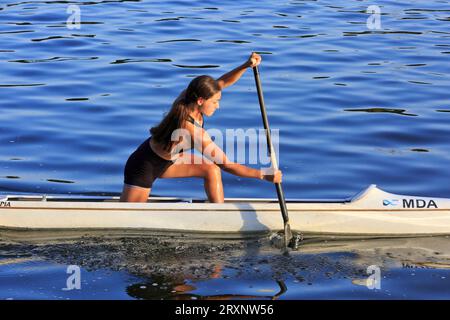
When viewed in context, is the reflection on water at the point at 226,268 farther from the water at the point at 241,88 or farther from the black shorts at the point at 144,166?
the black shorts at the point at 144,166

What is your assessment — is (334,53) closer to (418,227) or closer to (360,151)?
(360,151)

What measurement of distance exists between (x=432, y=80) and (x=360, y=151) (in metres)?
4.32

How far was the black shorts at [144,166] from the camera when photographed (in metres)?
10.3

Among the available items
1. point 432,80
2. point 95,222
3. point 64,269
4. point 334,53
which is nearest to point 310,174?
point 95,222

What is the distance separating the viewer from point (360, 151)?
13555mm

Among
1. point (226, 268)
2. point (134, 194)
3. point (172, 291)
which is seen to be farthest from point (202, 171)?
point (172, 291)

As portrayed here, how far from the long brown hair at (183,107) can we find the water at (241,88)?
5.74 feet

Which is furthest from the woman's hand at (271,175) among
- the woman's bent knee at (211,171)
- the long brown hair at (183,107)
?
the long brown hair at (183,107)

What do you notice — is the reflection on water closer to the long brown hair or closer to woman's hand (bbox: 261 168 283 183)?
woman's hand (bbox: 261 168 283 183)

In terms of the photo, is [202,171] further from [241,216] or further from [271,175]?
[271,175]

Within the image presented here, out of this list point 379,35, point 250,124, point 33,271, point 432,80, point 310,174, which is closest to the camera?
point 33,271
